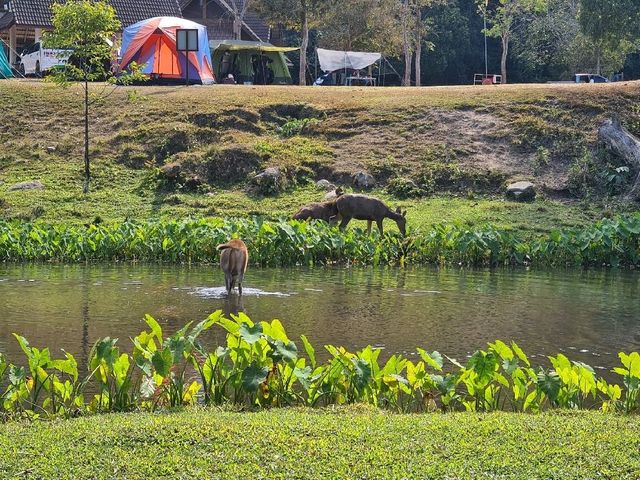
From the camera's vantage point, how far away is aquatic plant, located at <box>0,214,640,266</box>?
22734 millimetres

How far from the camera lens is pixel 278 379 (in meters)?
9.53

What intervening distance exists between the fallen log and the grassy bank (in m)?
24.2

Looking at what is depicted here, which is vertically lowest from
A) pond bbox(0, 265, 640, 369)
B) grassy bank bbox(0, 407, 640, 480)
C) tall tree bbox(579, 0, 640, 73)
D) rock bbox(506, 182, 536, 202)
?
pond bbox(0, 265, 640, 369)

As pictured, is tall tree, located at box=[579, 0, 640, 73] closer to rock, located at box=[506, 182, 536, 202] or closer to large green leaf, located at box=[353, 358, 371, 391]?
rock, located at box=[506, 182, 536, 202]

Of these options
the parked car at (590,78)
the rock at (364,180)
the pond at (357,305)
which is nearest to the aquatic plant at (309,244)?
the pond at (357,305)

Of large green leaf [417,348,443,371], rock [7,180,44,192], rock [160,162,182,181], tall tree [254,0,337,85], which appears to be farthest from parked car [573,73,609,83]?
large green leaf [417,348,443,371]

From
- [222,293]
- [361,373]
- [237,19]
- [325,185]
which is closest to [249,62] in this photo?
[237,19]

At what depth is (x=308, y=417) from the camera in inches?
341

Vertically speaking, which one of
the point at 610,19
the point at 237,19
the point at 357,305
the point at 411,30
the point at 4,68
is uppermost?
the point at 237,19

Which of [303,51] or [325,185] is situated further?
[303,51]

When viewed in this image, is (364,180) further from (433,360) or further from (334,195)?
(433,360)

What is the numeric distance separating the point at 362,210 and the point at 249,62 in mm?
30679

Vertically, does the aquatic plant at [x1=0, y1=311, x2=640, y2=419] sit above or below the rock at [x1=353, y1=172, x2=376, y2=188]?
below

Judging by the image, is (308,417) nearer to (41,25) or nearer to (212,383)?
(212,383)
